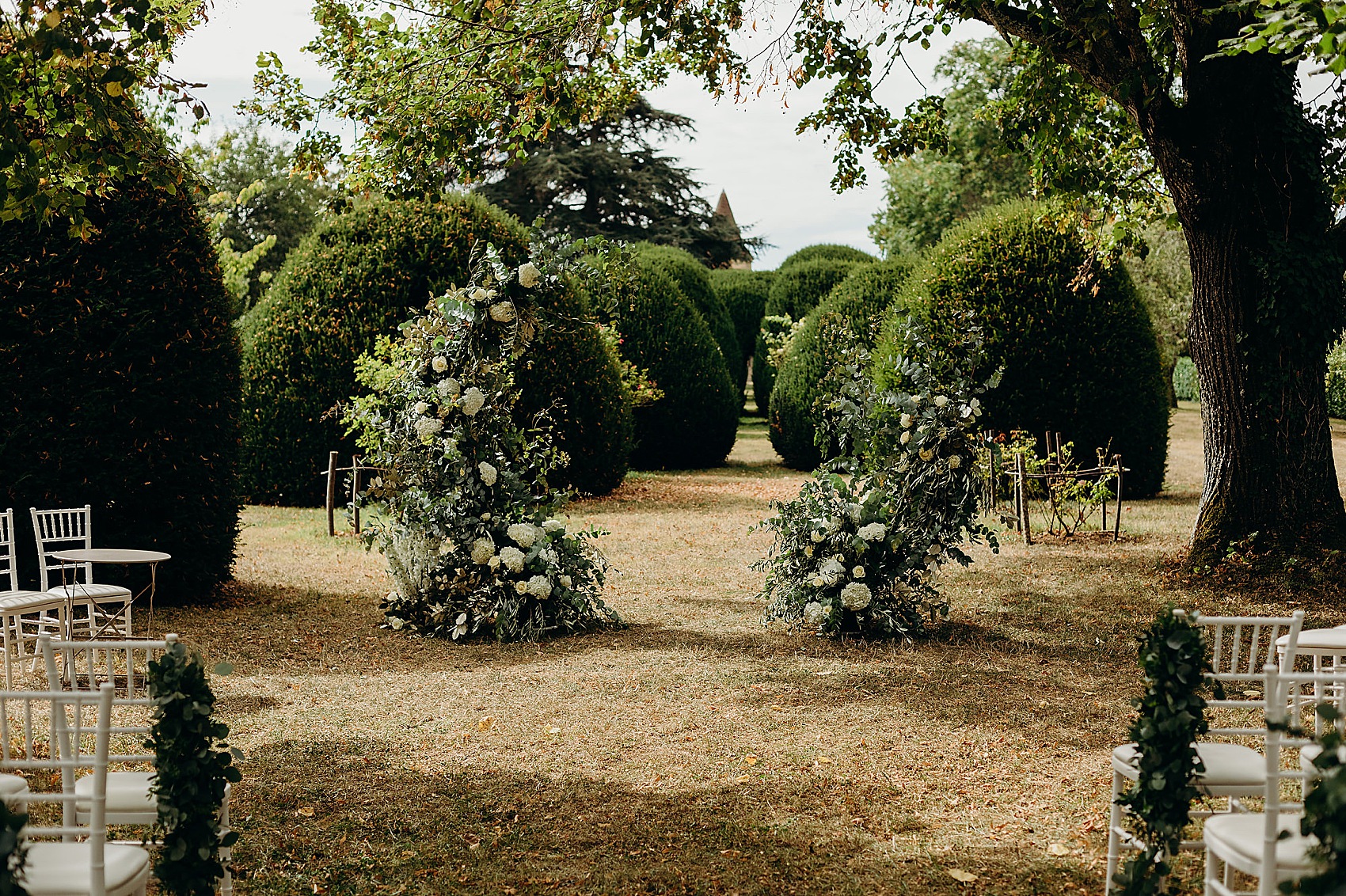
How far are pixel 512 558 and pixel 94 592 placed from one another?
248 centimetres

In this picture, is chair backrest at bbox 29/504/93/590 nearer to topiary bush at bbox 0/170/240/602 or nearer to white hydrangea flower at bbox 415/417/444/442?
topiary bush at bbox 0/170/240/602

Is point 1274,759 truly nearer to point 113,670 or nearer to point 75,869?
point 75,869

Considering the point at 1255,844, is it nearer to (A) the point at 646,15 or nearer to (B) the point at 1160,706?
(B) the point at 1160,706

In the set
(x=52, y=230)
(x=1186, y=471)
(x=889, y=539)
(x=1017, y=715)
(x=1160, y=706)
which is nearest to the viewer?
(x=1160, y=706)

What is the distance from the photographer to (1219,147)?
833 cm

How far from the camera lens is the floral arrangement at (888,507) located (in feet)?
22.6

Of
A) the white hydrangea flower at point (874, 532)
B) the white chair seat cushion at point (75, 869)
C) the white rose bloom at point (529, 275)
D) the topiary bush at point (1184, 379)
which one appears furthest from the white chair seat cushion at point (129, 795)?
the topiary bush at point (1184, 379)

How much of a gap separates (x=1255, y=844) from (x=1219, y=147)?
285 inches

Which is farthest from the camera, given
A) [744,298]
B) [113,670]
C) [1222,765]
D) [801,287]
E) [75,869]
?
[744,298]

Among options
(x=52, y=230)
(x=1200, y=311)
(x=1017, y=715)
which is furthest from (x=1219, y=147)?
(x=52, y=230)

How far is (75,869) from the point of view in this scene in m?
2.50

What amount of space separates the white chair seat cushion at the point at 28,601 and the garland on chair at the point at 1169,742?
210 inches

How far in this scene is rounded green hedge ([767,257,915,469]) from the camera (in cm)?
1752

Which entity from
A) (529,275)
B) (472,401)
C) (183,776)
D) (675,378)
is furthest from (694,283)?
(183,776)
